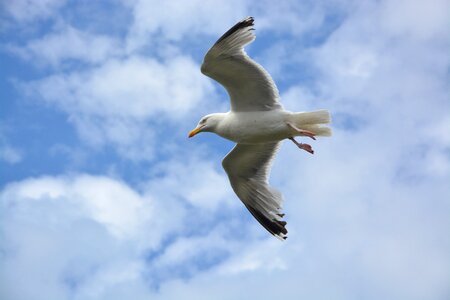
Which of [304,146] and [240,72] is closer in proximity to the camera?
[240,72]

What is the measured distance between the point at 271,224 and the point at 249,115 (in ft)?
6.58

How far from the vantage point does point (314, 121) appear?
10500 mm

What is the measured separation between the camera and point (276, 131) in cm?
1062

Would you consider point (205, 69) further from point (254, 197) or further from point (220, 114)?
point (254, 197)

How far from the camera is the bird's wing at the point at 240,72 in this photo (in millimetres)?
10234

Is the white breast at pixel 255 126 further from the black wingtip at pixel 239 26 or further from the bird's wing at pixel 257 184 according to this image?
the black wingtip at pixel 239 26

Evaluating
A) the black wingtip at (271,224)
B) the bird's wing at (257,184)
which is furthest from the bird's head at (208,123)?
the black wingtip at (271,224)

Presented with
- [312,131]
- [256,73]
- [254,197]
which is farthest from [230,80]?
[254,197]

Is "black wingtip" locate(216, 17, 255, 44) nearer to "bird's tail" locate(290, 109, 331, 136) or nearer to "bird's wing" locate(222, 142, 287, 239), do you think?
"bird's tail" locate(290, 109, 331, 136)

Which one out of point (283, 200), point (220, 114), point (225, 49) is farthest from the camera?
point (283, 200)

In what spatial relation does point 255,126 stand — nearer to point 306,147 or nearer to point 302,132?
point 302,132

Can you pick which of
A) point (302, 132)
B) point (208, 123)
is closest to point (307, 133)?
point (302, 132)

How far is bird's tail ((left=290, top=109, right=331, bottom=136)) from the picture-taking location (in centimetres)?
1045

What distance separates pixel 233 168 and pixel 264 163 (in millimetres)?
502
